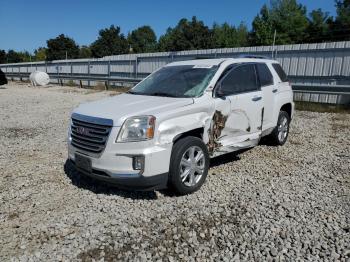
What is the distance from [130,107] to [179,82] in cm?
122

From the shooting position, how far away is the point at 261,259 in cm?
313

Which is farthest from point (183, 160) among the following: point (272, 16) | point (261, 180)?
point (272, 16)

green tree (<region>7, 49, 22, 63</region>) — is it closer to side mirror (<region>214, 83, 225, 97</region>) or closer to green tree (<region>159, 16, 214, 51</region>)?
green tree (<region>159, 16, 214, 51</region>)

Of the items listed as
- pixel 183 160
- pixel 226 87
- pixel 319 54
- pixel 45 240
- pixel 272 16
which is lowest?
pixel 45 240

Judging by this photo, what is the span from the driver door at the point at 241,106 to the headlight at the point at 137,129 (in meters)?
1.39

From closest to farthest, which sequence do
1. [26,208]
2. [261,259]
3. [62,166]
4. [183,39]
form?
1. [261,259]
2. [26,208]
3. [62,166]
4. [183,39]

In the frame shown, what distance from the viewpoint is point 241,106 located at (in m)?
5.34

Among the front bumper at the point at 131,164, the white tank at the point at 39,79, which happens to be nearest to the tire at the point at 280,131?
the front bumper at the point at 131,164

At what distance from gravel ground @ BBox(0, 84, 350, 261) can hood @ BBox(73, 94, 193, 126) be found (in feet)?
3.79

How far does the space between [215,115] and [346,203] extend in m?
2.12

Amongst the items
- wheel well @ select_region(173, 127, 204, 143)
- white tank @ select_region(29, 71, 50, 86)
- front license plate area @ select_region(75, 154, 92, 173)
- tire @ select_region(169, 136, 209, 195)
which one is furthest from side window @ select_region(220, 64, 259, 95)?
white tank @ select_region(29, 71, 50, 86)

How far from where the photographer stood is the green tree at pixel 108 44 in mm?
60938

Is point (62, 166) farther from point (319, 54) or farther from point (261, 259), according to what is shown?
point (319, 54)

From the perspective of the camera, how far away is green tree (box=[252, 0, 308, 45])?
50219mm
